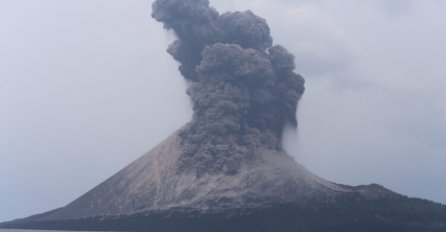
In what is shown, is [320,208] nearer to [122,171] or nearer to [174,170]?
[174,170]

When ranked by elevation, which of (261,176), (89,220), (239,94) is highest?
(239,94)

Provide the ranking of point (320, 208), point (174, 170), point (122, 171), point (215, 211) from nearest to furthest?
point (320, 208) < point (215, 211) < point (174, 170) < point (122, 171)

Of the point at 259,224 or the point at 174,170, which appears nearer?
the point at 259,224

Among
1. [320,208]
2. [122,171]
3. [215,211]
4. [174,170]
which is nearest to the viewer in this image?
[320,208]

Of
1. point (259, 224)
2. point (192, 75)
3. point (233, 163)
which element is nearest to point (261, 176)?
point (233, 163)

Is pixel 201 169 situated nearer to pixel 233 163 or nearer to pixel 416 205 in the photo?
pixel 233 163

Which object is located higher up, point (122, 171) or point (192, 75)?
point (192, 75)
